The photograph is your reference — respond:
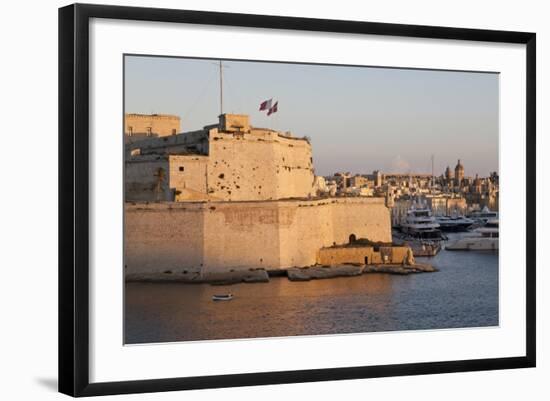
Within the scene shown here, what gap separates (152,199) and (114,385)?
1.24 m

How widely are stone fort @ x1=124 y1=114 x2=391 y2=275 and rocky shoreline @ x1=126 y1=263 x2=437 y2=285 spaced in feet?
0.16

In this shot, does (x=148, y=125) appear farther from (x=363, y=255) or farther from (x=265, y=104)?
(x=363, y=255)

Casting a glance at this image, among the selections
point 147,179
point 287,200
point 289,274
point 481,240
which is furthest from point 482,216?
point 147,179

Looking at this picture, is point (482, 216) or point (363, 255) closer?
point (363, 255)

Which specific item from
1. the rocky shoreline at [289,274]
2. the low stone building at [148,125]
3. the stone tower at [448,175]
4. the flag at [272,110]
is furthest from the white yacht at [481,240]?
the low stone building at [148,125]

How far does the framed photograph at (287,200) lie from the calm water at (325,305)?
14mm

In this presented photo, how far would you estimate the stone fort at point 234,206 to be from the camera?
6754 mm

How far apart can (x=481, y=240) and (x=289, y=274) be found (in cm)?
152

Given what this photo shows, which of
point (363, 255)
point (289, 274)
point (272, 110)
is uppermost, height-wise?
point (272, 110)

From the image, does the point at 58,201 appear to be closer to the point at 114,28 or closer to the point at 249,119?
the point at 114,28

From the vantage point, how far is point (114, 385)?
20.5 ft

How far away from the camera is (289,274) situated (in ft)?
23.4

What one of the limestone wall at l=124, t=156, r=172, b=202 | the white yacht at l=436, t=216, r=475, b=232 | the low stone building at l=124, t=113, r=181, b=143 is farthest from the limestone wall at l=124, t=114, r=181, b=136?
the white yacht at l=436, t=216, r=475, b=232

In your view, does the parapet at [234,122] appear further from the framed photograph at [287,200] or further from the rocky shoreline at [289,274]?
the rocky shoreline at [289,274]
